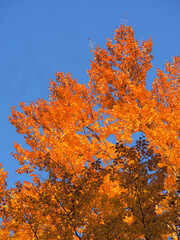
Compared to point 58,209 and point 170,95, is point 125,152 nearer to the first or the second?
point 58,209

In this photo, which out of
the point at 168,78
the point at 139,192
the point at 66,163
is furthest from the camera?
the point at 168,78

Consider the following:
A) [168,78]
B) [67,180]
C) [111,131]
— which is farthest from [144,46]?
[67,180]

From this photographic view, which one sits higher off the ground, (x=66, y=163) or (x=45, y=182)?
(x=66, y=163)

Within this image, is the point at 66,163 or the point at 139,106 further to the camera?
the point at 139,106

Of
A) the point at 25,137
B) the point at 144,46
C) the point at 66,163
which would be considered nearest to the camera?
the point at 66,163

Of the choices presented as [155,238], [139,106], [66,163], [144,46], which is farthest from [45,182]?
[144,46]

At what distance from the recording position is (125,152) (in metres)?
5.04

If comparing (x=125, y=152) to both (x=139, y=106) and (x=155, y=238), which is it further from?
(x=139, y=106)

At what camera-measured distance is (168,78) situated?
10539 mm

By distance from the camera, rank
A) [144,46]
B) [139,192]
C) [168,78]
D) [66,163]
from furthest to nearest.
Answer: [144,46] < [168,78] < [66,163] < [139,192]

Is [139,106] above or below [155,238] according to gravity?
above

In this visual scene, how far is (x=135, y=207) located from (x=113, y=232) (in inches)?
30.2

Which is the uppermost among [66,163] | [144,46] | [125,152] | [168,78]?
[144,46]

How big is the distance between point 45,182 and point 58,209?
0.74 m
